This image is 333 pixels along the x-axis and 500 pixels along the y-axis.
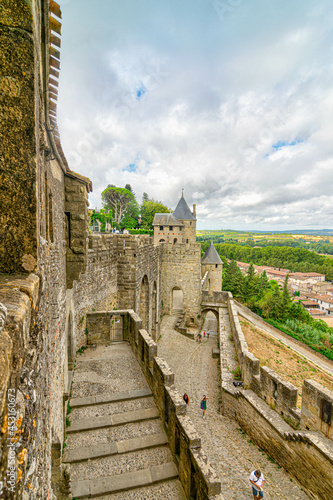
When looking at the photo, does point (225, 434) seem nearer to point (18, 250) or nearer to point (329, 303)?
point (18, 250)

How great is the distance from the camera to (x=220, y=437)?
9688 mm

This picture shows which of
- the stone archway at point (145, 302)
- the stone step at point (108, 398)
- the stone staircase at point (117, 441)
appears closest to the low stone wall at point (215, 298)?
the stone archway at point (145, 302)

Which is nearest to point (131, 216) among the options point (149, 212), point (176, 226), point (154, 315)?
point (149, 212)

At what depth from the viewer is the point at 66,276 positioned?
18.9ft

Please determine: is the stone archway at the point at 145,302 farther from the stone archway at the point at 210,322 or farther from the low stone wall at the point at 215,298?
the stone archway at the point at 210,322

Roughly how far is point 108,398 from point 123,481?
175 cm

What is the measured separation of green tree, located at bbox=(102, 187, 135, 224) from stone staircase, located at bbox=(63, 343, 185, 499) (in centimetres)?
5244

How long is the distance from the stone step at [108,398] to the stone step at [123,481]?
1.54 m

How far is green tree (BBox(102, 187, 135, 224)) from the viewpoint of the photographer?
189 ft

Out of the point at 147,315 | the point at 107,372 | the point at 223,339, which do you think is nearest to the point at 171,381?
the point at 107,372

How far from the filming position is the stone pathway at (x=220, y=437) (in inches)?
294

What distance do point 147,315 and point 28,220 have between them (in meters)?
12.8

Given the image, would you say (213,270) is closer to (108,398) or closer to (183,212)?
(183,212)

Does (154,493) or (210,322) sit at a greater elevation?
(154,493)
